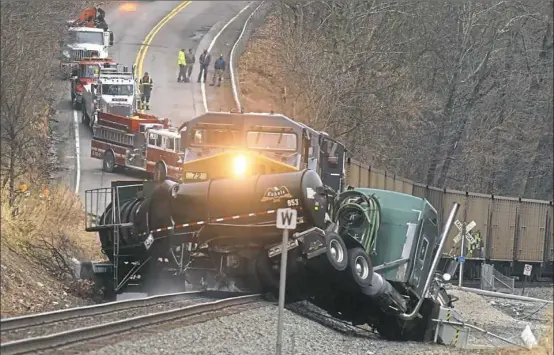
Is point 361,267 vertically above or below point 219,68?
below

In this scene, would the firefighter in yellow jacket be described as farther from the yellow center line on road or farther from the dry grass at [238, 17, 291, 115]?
the dry grass at [238, 17, 291, 115]

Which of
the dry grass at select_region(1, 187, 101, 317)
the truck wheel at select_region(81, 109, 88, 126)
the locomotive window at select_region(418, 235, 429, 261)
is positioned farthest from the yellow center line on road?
the locomotive window at select_region(418, 235, 429, 261)

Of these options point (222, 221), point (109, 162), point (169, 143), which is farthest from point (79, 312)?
point (109, 162)

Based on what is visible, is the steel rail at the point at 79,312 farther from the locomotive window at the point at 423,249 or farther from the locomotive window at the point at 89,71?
the locomotive window at the point at 89,71

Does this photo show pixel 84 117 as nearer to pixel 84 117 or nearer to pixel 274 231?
pixel 84 117

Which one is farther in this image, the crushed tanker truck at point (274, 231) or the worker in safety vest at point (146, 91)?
the worker in safety vest at point (146, 91)

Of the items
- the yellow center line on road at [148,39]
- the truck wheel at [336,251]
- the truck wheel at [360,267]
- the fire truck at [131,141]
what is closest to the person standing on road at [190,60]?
the yellow center line on road at [148,39]

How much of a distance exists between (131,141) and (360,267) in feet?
50.5

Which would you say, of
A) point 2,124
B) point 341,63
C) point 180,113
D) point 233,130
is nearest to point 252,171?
point 233,130

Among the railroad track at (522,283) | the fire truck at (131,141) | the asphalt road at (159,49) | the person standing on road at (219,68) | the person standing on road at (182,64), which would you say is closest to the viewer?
the asphalt road at (159,49)

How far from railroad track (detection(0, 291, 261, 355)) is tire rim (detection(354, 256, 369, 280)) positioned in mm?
1778

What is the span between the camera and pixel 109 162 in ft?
102

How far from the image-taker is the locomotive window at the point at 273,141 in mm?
19250

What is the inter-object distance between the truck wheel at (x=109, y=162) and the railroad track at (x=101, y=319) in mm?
13480
